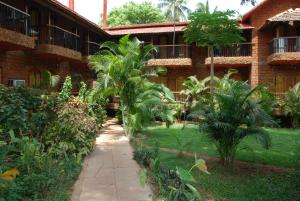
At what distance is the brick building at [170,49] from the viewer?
54.5 ft

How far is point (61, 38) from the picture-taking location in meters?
17.9

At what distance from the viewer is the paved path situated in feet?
19.9

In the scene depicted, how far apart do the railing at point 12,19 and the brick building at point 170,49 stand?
23 cm

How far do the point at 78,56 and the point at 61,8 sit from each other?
2.96 m

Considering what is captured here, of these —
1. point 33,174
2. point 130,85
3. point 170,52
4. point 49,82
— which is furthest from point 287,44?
point 33,174

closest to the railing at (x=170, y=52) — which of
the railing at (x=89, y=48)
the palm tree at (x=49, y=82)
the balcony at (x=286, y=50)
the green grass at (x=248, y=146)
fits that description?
the railing at (x=89, y=48)

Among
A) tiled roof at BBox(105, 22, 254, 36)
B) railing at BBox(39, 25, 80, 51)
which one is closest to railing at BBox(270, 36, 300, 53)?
tiled roof at BBox(105, 22, 254, 36)

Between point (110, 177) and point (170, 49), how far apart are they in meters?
17.7

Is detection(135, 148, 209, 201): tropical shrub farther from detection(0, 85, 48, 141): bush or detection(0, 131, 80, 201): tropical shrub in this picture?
detection(0, 85, 48, 141): bush

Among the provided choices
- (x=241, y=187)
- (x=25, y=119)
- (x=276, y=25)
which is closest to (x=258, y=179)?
(x=241, y=187)

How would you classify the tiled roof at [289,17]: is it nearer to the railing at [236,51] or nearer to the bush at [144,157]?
the railing at [236,51]

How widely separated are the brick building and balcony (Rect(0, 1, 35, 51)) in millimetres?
338

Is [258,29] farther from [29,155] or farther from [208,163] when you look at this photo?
[29,155]

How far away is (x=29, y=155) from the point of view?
6707mm
